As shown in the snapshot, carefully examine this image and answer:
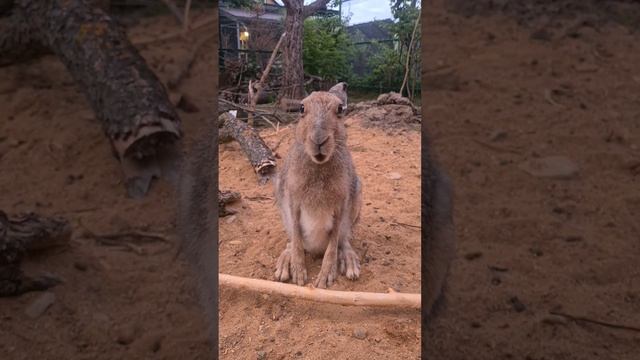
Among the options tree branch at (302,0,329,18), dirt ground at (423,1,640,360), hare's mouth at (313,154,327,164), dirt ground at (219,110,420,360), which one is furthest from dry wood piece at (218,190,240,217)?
tree branch at (302,0,329,18)

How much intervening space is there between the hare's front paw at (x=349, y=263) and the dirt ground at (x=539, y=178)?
6.42 feet

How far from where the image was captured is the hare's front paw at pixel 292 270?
2912 mm

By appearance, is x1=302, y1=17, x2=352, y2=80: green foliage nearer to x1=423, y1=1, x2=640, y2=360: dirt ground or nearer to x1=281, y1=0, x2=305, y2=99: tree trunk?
x1=281, y1=0, x2=305, y2=99: tree trunk

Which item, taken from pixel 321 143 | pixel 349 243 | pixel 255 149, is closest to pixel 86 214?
pixel 321 143

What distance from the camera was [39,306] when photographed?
36.0 inches

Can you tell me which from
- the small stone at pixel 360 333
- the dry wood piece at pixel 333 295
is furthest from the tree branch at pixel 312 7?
the small stone at pixel 360 333

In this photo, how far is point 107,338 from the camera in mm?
925

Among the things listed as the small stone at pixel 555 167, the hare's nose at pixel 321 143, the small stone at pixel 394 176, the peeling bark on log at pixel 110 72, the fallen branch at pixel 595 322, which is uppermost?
the peeling bark on log at pixel 110 72

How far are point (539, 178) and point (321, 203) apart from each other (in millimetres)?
2024

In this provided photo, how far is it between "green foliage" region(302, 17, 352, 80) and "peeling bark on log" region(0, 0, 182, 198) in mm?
10194

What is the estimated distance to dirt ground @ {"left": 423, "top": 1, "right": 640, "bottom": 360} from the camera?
3.00 ft

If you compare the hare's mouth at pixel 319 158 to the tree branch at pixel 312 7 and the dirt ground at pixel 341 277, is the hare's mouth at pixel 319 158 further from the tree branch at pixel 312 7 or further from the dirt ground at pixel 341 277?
the tree branch at pixel 312 7

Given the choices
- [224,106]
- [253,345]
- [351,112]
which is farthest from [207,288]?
[351,112]

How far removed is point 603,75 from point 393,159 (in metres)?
4.73
